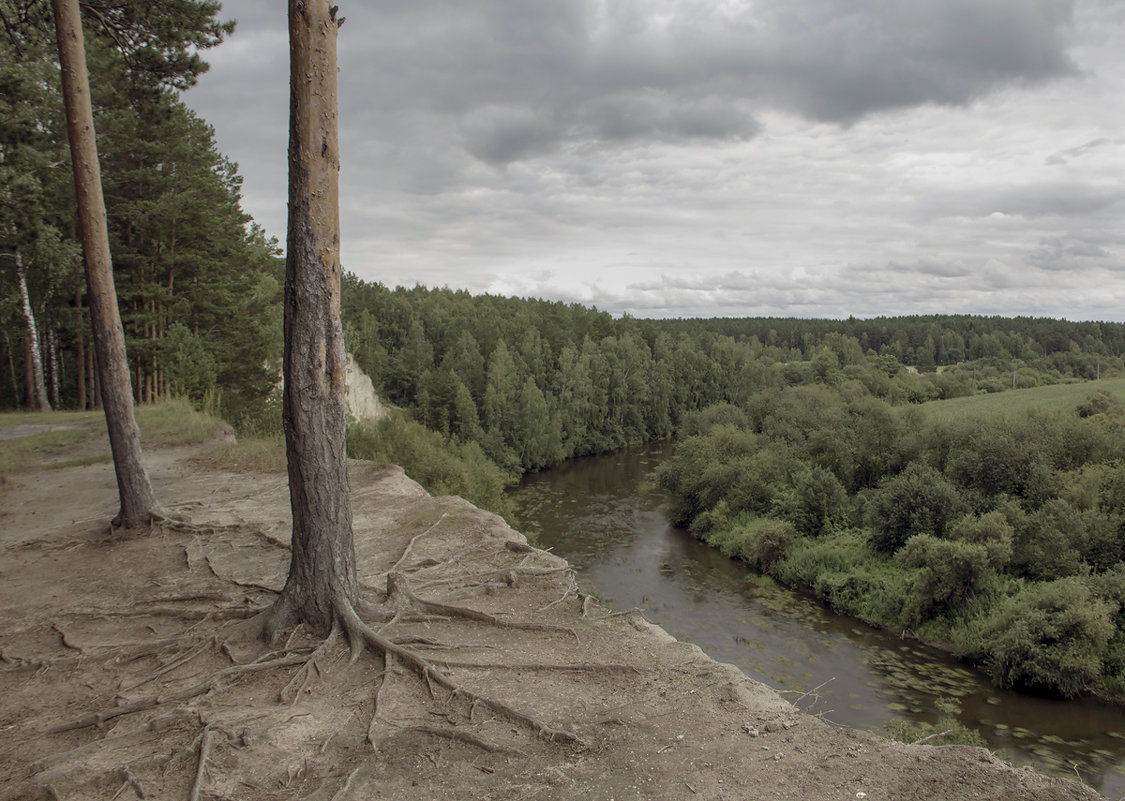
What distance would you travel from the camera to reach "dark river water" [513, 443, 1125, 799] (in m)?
15.4

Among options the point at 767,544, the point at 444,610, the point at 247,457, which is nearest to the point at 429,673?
the point at 444,610

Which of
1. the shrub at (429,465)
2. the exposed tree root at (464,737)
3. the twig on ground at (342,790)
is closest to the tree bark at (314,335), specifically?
the exposed tree root at (464,737)

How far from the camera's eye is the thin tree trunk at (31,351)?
65.4 ft

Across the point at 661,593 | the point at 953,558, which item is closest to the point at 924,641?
the point at 953,558

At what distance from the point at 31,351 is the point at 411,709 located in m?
23.0

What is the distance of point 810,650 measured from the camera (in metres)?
19.7

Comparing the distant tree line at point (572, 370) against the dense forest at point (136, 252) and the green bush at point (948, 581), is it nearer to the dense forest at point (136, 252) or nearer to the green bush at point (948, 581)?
the dense forest at point (136, 252)

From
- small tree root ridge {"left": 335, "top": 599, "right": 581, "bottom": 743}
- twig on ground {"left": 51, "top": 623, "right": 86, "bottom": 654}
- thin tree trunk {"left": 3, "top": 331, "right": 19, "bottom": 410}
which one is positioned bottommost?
twig on ground {"left": 51, "top": 623, "right": 86, "bottom": 654}

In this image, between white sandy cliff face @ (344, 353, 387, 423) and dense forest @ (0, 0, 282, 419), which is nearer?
dense forest @ (0, 0, 282, 419)

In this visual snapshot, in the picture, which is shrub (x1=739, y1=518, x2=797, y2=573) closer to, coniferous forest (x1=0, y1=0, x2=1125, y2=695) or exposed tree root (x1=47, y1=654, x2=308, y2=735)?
coniferous forest (x1=0, y1=0, x2=1125, y2=695)

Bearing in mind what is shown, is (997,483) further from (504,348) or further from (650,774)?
(504,348)

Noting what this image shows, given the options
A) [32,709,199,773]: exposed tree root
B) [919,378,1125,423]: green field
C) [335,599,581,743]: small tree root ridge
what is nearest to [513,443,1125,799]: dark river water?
[335,599,581,743]: small tree root ridge

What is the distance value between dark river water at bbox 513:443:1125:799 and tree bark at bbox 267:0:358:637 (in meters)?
4.28

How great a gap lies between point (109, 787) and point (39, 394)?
23222 mm
